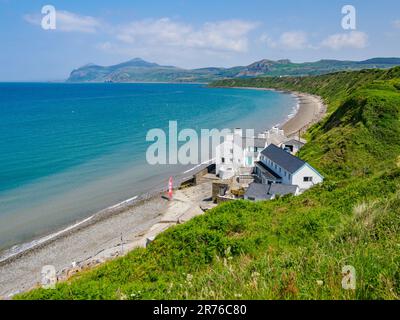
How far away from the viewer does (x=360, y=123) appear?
4612 centimetres

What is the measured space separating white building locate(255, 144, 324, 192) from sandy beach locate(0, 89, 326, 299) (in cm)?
695

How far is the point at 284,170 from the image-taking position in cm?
3462

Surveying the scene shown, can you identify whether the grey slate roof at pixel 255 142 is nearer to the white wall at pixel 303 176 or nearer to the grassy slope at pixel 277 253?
the grassy slope at pixel 277 253

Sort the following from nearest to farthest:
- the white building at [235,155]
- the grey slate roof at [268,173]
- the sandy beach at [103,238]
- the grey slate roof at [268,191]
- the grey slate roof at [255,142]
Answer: the sandy beach at [103,238] < the grey slate roof at [268,191] < the grey slate roof at [268,173] < the white building at [235,155] < the grey slate roof at [255,142]

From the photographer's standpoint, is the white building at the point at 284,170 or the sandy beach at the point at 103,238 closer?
the sandy beach at the point at 103,238

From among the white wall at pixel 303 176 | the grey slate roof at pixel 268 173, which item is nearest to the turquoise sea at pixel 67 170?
the grey slate roof at pixel 268 173

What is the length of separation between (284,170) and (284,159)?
2.20 meters

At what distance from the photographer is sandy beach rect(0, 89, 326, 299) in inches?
947

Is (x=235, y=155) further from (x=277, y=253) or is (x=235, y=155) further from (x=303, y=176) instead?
(x=277, y=253)

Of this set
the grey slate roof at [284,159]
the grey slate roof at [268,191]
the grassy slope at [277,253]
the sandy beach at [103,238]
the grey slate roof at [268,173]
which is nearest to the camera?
the grassy slope at [277,253]

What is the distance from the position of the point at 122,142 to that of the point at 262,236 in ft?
187

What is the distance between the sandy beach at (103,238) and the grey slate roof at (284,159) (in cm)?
820

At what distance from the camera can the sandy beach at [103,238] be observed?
78.9ft

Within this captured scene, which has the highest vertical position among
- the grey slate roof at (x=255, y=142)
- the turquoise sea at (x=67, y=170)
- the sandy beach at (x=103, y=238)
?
the grey slate roof at (x=255, y=142)
